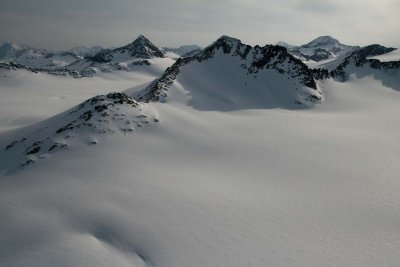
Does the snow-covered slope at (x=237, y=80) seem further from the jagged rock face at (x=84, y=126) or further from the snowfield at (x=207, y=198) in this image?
the jagged rock face at (x=84, y=126)

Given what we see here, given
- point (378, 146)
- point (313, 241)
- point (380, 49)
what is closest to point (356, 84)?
point (378, 146)

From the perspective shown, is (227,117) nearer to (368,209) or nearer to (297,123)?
(297,123)

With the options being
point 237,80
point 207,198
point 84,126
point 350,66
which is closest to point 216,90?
point 237,80

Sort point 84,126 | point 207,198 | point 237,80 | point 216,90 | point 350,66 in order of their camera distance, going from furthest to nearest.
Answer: point 350,66, point 237,80, point 216,90, point 84,126, point 207,198

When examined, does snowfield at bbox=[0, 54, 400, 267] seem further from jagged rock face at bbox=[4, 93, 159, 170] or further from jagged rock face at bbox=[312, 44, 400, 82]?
jagged rock face at bbox=[312, 44, 400, 82]

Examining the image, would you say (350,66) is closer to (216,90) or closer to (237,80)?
(237,80)

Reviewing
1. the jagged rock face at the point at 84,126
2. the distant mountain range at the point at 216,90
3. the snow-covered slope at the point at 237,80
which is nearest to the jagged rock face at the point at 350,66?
the distant mountain range at the point at 216,90
